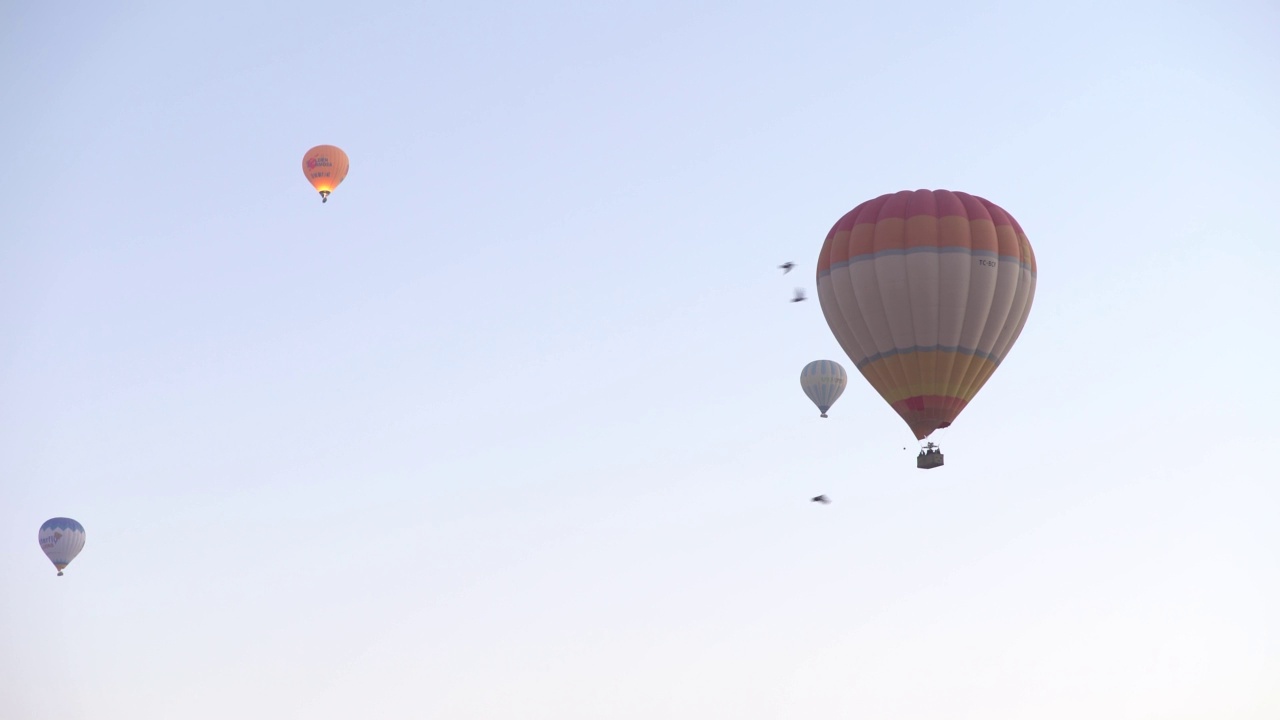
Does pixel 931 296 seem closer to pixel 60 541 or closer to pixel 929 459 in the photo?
pixel 929 459

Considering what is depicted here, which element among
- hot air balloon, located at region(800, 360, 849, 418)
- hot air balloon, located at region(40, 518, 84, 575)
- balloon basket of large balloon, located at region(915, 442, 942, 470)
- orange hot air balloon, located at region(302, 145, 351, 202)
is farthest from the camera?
hot air balloon, located at region(40, 518, 84, 575)

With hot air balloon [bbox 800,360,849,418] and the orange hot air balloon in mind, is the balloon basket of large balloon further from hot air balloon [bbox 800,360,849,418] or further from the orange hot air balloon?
the orange hot air balloon

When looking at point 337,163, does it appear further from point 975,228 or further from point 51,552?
point 975,228

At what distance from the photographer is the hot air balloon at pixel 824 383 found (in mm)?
76312

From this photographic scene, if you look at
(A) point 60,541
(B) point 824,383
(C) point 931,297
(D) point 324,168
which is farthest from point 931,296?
(A) point 60,541

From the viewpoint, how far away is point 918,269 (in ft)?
179

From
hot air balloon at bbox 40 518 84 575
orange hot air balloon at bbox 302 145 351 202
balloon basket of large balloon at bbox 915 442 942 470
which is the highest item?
orange hot air balloon at bbox 302 145 351 202

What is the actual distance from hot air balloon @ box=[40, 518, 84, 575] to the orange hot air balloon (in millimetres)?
26024

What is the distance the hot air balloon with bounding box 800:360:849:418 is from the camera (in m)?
76.3

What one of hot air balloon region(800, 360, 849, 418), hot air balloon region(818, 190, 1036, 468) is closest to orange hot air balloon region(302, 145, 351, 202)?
hot air balloon region(800, 360, 849, 418)

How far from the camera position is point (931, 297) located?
5450 centimetres

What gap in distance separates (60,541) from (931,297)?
57430 millimetres

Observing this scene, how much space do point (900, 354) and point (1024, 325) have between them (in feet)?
17.0

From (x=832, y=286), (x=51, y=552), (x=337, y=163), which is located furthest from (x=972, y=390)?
(x=51, y=552)
